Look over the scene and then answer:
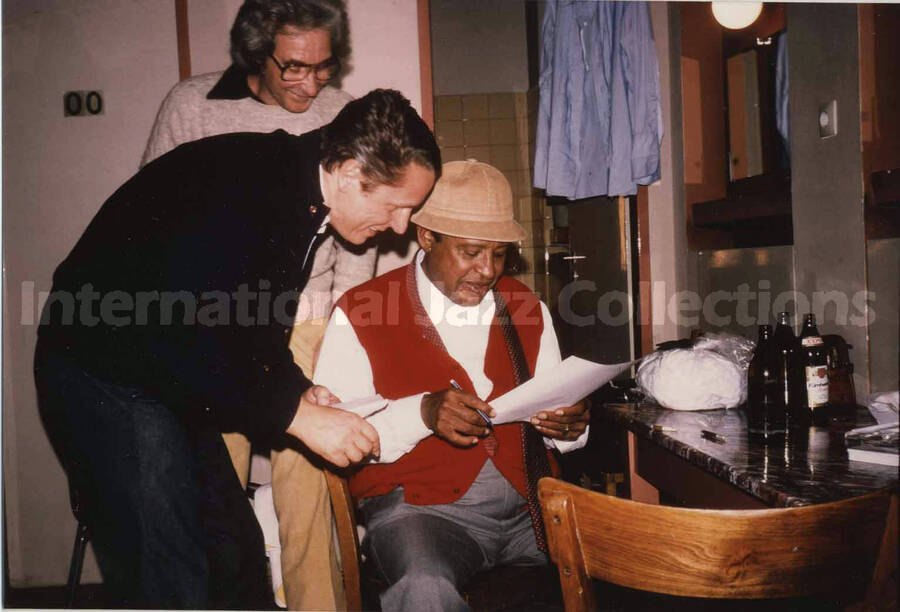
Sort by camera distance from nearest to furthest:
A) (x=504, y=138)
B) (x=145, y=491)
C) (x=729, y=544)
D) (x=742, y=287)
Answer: (x=729, y=544), (x=145, y=491), (x=742, y=287), (x=504, y=138)

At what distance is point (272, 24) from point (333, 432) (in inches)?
43.9

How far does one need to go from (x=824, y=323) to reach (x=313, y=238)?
4.26ft

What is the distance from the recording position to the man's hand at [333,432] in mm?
1341

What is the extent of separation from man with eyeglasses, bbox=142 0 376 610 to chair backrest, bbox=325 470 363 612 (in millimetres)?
513

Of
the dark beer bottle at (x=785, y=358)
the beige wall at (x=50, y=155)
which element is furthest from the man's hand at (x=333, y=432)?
the beige wall at (x=50, y=155)

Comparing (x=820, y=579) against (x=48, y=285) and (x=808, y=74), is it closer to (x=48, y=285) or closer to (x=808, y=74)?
(x=808, y=74)

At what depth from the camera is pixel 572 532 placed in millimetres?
835

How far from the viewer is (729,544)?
2.60 feet

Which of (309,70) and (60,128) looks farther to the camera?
(60,128)

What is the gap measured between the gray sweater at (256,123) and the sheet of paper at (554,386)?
747 millimetres

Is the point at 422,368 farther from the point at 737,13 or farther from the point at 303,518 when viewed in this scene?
the point at 737,13

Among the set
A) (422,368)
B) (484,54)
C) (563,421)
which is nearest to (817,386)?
(563,421)

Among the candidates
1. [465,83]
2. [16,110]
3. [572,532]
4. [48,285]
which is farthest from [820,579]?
[465,83]

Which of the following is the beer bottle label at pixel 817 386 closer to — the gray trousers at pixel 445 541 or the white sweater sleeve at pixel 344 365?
the gray trousers at pixel 445 541
